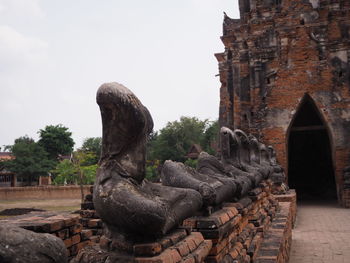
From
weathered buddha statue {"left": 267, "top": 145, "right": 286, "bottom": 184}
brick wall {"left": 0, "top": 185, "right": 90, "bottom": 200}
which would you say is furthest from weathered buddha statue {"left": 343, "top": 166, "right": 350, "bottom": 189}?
brick wall {"left": 0, "top": 185, "right": 90, "bottom": 200}

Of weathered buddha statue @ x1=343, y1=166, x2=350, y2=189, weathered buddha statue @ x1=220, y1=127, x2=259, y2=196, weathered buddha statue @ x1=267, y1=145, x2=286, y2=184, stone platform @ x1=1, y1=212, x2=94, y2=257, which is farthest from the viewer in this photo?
weathered buddha statue @ x1=343, y1=166, x2=350, y2=189

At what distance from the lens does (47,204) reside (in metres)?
20.4

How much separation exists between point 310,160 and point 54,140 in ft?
80.7

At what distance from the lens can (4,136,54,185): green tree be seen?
32.0 metres

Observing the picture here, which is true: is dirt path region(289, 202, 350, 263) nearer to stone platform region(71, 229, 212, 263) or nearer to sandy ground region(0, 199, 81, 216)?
stone platform region(71, 229, 212, 263)

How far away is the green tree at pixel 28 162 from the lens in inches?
1259

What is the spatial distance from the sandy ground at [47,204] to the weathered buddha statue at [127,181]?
53.8 ft

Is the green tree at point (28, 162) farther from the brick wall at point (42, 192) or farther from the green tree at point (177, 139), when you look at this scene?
the green tree at point (177, 139)

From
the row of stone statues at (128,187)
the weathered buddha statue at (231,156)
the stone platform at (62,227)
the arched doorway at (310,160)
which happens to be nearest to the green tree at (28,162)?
the arched doorway at (310,160)

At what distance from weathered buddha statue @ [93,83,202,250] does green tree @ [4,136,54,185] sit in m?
31.5

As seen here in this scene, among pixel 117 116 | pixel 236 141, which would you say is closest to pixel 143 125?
pixel 117 116

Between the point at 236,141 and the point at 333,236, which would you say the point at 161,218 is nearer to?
the point at 236,141

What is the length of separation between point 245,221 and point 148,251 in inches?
97.9

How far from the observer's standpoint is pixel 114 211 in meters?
2.09
